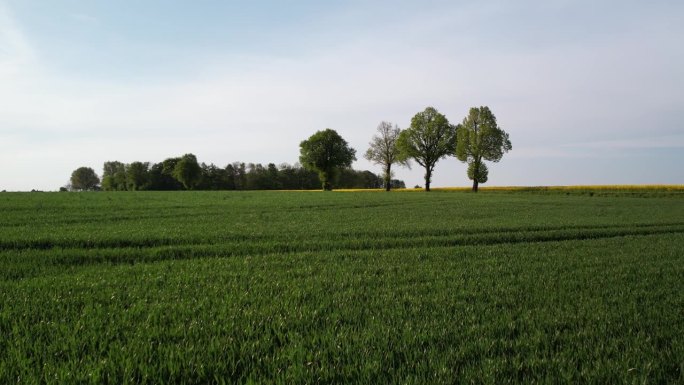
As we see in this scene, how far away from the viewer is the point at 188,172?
122 metres

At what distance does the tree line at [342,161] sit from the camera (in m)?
79.6

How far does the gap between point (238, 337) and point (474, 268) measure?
268 inches

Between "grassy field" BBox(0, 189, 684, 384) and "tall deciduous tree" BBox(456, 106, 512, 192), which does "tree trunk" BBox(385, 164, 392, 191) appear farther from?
"grassy field" BBox(0, 189, 684, 384)

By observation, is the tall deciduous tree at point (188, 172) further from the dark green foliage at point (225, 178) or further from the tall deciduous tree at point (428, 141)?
the tall deciduous tree at point (428, 141)

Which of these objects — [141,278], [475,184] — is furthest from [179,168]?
[141,278]

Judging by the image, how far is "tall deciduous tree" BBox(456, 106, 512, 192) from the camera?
78.5 meters

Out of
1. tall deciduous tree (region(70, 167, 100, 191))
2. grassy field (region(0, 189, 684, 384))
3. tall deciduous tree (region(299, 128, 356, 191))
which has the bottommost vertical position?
grassy field (region(0, 189, 684, 384))

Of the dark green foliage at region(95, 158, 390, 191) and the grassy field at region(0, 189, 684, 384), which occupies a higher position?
the dark green foliage at region(95, 158, 390, 191)

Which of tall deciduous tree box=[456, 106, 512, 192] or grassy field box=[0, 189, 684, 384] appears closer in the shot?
grassy field box=[0, 189, 684, 384]

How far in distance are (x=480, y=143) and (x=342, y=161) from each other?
115ft

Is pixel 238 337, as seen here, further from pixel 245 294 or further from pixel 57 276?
pixel 57 276

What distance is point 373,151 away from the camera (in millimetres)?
97062

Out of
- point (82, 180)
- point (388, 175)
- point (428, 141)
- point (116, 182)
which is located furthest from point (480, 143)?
point (82, 180)

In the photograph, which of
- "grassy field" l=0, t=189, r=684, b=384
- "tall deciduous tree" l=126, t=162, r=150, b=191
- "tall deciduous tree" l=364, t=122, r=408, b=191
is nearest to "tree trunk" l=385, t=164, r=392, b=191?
"tall deciduous tree" l=364, t=122, r=408, b=191
